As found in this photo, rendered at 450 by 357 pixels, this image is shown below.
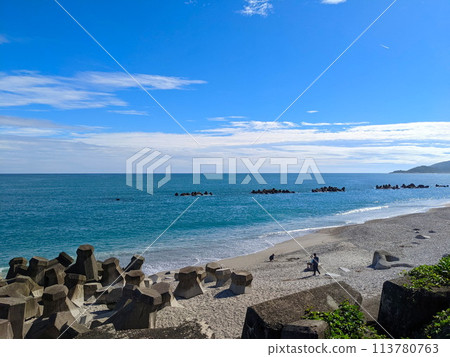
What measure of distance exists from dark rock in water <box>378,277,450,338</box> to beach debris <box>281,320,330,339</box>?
5.51 ft

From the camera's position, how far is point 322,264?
61.6 ft

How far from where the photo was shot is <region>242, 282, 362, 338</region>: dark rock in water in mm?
4840

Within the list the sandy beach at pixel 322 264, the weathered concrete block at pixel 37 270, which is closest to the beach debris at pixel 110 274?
the weathered concrete block at pixel 37 270

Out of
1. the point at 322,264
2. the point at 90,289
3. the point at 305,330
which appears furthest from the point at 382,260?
the point at 305,330

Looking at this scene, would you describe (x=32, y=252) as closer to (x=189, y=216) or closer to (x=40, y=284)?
(x=40, y=284)

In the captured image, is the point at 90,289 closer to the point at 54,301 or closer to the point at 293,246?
the point at 54,301

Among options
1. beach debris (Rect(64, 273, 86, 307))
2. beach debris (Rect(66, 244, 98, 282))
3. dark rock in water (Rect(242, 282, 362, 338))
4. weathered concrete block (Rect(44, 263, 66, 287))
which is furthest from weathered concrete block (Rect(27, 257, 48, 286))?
dark rock in water (Rect(242, 282, 362, 338))

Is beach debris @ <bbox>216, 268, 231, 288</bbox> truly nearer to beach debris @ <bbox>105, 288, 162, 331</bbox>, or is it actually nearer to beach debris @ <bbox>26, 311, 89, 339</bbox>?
beach debris @ <bbox>105, 288, 162, 331</bbox>

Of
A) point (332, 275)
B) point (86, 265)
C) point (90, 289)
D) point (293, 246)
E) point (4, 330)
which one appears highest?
point (4, 330)

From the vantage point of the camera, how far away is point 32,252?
2695 cm

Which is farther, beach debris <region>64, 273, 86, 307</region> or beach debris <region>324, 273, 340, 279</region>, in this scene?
beach debris <region>324, 273, 340, 279</region>

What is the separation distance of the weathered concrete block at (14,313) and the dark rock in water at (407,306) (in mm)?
7318

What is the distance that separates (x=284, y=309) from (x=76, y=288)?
9.23 meters

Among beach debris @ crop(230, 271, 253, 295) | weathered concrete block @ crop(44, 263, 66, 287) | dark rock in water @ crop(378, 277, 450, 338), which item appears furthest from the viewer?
weathered concrete block @ crop(44, 263, 66, 287)
